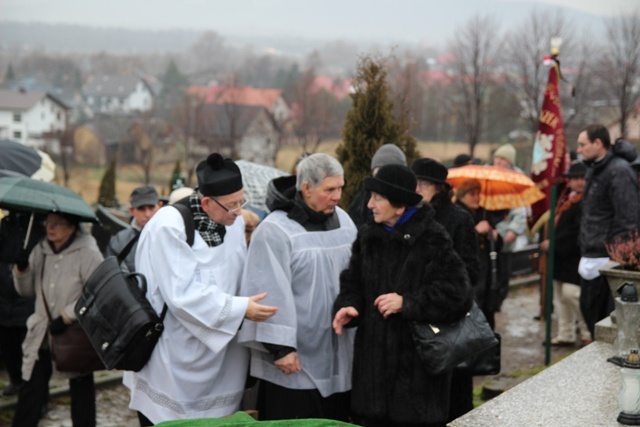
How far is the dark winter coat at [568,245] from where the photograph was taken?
8.62 m

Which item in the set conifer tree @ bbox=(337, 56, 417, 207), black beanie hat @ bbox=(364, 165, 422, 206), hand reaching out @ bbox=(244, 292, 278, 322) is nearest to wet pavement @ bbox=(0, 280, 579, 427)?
conifer tree @ bbox=(337, 56, 417, 207)

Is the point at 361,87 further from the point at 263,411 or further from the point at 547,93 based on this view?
the point at 263,411

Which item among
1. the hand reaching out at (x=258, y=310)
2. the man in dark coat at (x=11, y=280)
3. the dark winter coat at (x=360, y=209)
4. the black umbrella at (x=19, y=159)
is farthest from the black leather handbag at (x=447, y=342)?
the black umbrella at (x=19, y=159)

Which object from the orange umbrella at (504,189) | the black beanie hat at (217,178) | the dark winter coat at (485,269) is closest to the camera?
the black beanie hat at (217,178)

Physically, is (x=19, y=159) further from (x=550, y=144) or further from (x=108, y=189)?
(x=108, y=189)

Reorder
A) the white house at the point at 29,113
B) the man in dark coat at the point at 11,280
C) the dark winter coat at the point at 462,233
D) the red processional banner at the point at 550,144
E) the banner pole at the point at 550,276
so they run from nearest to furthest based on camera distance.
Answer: the dark winter coat at the point at 462,233 < the man in dark coat at the point at 11,280 < the banner pole at the point at 550,276 < the red processional banner at the point at 550,144 < the white house at the point at 29,113

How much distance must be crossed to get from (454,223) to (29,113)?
72.4 meters

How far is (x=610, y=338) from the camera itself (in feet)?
18.0

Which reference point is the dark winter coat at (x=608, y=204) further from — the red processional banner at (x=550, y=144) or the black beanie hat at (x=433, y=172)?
the black beanie hat at (x=433, y=172)

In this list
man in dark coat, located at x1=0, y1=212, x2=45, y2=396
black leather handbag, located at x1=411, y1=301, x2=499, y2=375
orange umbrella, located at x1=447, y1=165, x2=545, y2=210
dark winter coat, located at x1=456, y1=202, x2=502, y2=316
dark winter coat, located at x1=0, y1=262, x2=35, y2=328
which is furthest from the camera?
orange umbrella, located at x1=447, y1=165, x2=545, y2=210

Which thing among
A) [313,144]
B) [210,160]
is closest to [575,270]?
[210,160]

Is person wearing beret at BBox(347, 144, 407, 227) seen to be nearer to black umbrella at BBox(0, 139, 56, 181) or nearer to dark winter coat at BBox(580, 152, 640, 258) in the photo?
dark winter coat at BBox(580, 152, 640, 258)

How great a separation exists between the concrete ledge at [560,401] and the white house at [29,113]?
68.4 metres

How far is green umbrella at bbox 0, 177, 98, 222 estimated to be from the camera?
18.6 ft
